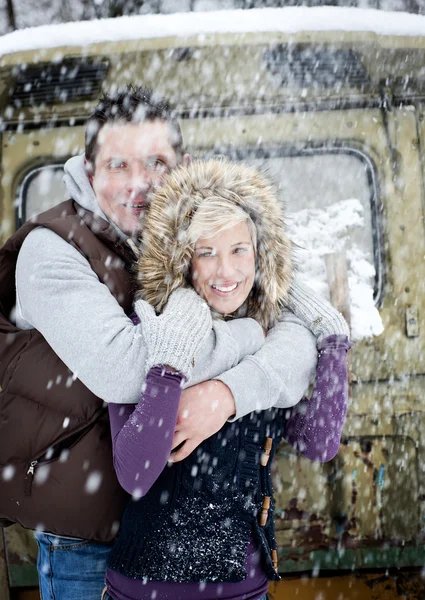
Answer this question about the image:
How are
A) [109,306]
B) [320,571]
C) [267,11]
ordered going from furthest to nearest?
[267,11] < [320,571] < [109,306]

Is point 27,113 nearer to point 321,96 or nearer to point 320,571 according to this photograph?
point 321,96

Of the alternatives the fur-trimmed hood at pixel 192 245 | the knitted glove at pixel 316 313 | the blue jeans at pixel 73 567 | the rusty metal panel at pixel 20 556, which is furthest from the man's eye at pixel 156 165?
the rusty metal panel at pixel 20 556

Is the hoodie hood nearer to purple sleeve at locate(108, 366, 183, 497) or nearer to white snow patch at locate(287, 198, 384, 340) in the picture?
purple sleeve at locate(108, 366, 183, 497)

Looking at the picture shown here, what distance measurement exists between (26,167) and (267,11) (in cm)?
149

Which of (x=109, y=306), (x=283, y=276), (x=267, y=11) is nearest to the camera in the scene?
(x=109, y=306)

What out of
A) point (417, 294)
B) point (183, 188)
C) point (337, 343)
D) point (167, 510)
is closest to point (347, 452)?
point (417, 294)

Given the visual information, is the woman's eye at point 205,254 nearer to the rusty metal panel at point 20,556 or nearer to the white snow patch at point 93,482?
the white snow patch at point 93,482

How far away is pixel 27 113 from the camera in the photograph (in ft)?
→ 10.0

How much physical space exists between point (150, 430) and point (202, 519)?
356mm

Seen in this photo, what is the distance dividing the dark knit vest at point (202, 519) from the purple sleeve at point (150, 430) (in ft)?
0.54

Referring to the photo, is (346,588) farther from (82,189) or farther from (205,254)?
(82,189)

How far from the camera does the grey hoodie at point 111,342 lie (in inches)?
62.4

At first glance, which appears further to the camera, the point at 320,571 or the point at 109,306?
the point at 320,571

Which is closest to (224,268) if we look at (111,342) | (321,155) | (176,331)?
(176,331)
